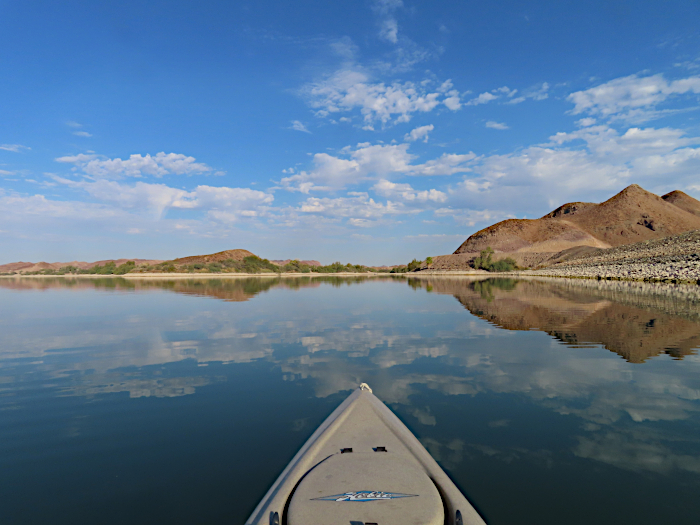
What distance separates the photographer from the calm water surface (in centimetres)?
458

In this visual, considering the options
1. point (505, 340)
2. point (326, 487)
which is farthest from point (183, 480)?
point (505, 340)

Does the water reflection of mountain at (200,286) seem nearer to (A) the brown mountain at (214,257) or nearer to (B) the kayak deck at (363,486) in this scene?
(B) the kayak deck at (363,486)

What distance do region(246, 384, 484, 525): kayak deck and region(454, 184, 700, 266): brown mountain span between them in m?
152

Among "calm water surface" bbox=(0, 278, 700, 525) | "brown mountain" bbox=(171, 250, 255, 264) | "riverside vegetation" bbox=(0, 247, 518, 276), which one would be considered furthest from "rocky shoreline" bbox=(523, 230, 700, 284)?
"brown mountain" bbox=(171, 250, 255, 264)

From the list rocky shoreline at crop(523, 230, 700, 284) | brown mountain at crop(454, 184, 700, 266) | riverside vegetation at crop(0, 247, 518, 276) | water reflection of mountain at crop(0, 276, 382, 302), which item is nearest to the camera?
water reflection of mountain at crop(0, 276, 382, 302)

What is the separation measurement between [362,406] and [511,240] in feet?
632

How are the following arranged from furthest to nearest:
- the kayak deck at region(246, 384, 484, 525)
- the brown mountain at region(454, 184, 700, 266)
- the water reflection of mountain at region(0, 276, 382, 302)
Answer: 1. the brown mountain at region(454, 184, 700, 266)
2. the water reflection of mountain at region(0, 276, 382, 302)
3. the kayak deck at region(246, 384, 484, 525)

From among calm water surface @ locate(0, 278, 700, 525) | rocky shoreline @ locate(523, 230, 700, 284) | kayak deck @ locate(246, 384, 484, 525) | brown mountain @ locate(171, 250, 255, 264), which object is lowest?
calm water surface @ locate(0, 278, 700, 525)

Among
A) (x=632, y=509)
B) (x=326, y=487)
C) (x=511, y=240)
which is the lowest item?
(x=632, y=509)

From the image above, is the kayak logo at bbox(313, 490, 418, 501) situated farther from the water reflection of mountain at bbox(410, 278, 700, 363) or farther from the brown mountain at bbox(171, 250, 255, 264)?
the brown mountain at bbox(171, 250, 255, 264)

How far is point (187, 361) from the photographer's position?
11.2 m

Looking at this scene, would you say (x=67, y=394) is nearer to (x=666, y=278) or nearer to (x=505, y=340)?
(x=505, y=340)

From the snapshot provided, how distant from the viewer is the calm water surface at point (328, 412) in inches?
180

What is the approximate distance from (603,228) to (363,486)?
209 m
